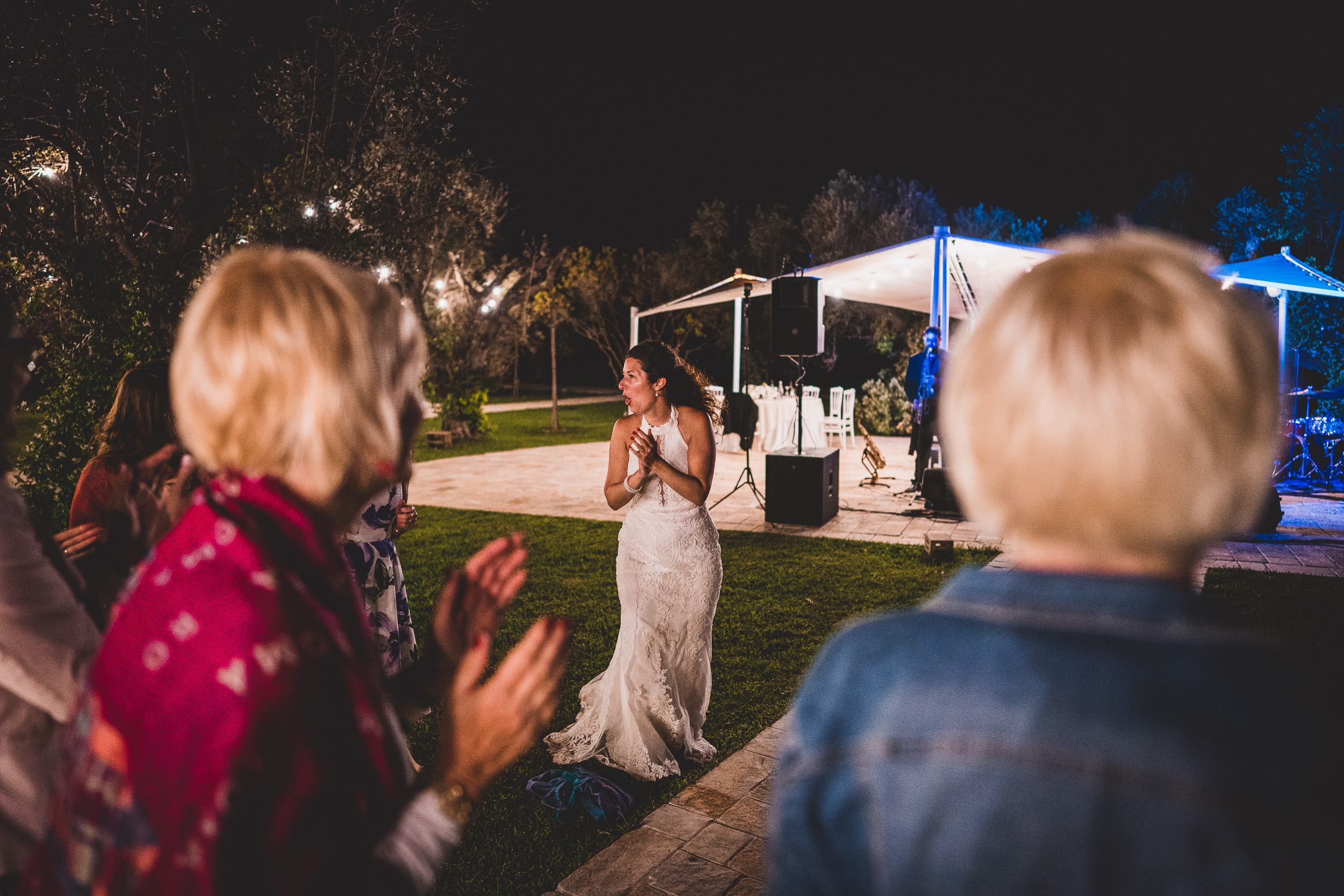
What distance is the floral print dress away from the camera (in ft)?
10.6

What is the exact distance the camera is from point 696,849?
282 cm

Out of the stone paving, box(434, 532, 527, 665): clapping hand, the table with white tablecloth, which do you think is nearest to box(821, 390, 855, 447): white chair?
the table with white tablecloth

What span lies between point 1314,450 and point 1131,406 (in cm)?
1399

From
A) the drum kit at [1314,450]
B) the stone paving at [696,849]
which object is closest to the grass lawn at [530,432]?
the stone paving at [696,849]

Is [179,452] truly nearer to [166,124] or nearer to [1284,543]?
[166,124]

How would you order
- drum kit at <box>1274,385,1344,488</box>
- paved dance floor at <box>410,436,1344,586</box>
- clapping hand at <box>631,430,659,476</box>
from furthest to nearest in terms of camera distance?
1. drum kit at <box>1274,385,1344,488</box>
2. paved dance floor at <box>410,436,1344,586</box>
3. clapping hand at <box>631,430,659,476</box>

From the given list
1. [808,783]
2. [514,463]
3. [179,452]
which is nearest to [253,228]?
[179,452]

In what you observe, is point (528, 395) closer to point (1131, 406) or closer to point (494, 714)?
point (494, 714)

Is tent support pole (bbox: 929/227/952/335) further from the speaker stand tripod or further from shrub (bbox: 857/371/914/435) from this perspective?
shrub (bbox: 857/371/914/435)

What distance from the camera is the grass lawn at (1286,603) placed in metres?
5.13

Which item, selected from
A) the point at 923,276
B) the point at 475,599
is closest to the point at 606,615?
the point at 475,599

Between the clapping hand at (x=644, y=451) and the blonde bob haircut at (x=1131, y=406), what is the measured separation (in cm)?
270

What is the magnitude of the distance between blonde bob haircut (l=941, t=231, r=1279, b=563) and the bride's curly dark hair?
9.35 ft

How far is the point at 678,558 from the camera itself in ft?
11.6
